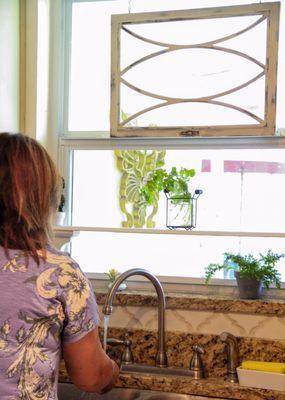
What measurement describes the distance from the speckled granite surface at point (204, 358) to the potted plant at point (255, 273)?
178 millimetres

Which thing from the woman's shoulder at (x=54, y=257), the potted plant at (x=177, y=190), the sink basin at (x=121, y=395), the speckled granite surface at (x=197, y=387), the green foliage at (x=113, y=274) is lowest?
the sink basin at (x=121, y=395)

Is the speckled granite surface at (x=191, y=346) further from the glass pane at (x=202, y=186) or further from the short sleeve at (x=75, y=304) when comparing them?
the short sleeve at (x=75, y=304)

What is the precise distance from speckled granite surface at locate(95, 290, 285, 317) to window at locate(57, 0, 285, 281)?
0.19 m

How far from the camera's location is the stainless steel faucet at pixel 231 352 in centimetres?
164

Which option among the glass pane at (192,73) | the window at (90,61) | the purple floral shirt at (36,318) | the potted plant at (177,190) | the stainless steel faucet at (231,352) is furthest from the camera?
the window at (90,61)

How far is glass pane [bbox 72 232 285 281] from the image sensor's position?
1.94 meters

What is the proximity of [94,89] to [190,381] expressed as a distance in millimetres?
1292

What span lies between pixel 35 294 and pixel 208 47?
1300 millimetres

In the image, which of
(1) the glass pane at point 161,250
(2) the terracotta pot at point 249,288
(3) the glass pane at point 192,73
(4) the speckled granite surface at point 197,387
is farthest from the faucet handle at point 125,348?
(3) the glass pane at point 192,73

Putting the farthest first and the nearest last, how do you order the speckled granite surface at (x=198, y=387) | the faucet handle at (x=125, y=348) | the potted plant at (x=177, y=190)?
1. the potted plant at (x=177, y=190)
2. the faucet handle at (x=125, y=348)
3. the speckled granite surface at (x=198, y=387)

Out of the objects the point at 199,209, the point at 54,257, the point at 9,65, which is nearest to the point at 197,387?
the point at 199,209

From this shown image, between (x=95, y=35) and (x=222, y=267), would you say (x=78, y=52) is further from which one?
(x=222, y=267)

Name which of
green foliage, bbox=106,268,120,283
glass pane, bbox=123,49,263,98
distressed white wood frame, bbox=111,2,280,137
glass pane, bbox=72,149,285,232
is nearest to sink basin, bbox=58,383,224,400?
green foliage, bbox=106,268,120,283

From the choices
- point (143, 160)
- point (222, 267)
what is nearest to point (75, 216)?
point (143, 160)
